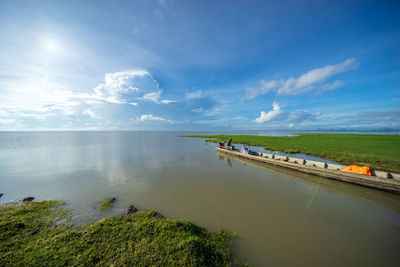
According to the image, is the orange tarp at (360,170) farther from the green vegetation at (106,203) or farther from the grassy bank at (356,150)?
the green vegetation at (106,203)

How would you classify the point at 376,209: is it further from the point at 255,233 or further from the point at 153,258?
the point at 153,258

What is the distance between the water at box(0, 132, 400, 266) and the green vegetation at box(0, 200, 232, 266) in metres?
1.18

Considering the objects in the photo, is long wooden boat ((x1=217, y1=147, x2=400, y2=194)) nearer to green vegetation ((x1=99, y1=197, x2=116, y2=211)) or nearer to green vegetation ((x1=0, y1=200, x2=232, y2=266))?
green vegetation ((x1=0, y1=200, x2=232, y2=266))

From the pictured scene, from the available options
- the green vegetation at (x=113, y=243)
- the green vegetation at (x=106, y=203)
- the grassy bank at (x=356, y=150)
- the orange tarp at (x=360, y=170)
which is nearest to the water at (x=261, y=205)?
the green vegetation at (x=106, y=203)

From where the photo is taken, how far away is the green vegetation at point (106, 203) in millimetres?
7484

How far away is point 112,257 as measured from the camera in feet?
12.9

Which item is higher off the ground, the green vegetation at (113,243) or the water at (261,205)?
the green vegetation at (113,243)

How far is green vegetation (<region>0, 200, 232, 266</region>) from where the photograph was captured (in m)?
3.84

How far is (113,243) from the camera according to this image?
441 centimetres

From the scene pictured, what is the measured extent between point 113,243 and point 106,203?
4391 mm

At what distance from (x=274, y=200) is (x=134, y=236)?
8045 mm

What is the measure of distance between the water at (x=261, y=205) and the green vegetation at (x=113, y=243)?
3.89ft

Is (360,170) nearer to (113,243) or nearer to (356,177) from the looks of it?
(356,177)

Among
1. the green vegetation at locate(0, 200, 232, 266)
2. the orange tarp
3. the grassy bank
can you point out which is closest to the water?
the green vegetation at locate(0, 200, 232, 266)
